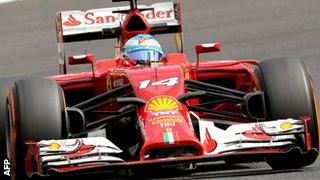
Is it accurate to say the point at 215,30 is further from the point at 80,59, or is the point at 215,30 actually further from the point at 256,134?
the point at 256,134

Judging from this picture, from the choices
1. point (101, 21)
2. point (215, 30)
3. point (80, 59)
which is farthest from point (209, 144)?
point (215, 30)

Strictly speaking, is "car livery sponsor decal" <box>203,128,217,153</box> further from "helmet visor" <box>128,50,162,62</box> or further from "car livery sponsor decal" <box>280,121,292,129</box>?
"helmet visor" <box>128,50,162,62</box>

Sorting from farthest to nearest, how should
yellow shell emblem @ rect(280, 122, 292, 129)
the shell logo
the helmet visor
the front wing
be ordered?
the helmet visor, the shell logo, yellow shell emblem @ rect(280, 122, 292, 129), the front wing

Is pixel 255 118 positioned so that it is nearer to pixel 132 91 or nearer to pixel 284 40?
pixel 132 91

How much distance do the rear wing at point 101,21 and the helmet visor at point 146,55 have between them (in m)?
1.30

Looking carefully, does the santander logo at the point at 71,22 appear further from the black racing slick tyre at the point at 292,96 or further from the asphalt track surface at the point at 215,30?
the asphalt track surface at the point at 215,30

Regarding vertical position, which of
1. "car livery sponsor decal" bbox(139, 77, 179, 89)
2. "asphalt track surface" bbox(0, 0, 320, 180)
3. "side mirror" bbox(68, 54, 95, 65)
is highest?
"side mirror" bbox(68, 54, 95, 65)

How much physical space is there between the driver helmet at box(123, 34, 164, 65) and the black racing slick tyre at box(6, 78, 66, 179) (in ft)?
5.51

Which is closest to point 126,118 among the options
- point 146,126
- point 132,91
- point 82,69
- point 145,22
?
point 132,91

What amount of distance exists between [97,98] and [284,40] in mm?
9452

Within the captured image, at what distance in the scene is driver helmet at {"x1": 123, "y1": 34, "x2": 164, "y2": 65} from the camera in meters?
11.4

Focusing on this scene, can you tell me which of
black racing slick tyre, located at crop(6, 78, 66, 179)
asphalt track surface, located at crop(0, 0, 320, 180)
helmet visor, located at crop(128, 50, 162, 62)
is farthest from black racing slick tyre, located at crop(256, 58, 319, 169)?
asphalt track surface, located at crop(0, 0, 320, 180)

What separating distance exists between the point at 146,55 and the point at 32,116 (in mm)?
2077

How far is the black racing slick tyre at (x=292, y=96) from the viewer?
9820mm
